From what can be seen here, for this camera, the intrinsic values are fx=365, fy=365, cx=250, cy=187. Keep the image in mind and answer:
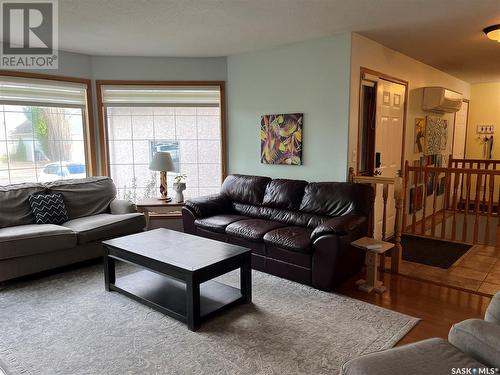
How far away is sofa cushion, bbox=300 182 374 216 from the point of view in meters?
3.62

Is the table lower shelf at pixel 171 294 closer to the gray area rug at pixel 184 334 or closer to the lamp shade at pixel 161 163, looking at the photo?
the gray area rug at pixel 184 334

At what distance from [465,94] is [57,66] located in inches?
291

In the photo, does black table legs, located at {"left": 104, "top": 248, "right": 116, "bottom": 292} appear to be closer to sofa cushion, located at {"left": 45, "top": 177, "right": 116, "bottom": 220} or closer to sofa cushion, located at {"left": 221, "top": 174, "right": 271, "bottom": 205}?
sofa cushion, located at {"left": 45, "top": 177, "right": 116, "bottom": 220}

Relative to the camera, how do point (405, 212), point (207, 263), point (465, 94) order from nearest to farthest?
point (207, 263) → point (405, 212) → point (465, 94)

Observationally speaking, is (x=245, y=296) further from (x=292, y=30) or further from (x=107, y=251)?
(x=292, y=30)

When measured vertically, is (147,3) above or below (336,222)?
above

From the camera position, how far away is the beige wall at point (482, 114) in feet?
24.2

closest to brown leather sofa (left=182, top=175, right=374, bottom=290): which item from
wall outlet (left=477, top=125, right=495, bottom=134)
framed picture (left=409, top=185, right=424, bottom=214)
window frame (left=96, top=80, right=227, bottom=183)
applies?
window frame (left=96, top=80, right=227, bottom=183)

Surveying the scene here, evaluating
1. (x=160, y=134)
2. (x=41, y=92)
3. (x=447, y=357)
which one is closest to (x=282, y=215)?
(x=160, y=134)

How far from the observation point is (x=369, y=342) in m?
2.42

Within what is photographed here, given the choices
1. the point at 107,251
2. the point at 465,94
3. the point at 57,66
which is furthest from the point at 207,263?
the point at 465,94

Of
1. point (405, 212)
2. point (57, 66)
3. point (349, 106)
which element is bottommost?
point (405, 212)

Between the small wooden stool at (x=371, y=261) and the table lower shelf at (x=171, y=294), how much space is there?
1141 mm

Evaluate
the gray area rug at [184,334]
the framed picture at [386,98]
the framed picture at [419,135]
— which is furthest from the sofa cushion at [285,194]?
the framed picture at [419,135]
